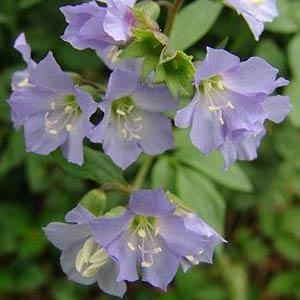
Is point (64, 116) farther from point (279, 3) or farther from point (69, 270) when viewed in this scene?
point (279, 3)

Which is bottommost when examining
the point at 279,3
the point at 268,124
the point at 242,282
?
the point at 242,282

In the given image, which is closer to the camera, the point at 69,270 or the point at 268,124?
the point at 69,270

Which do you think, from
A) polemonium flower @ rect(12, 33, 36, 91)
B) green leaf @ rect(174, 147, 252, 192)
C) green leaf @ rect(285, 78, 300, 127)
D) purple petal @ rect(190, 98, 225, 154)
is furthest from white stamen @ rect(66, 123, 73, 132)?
green leaf @ rect(285, 78, 300, 127)

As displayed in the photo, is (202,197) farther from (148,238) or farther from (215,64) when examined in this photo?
(215,64)

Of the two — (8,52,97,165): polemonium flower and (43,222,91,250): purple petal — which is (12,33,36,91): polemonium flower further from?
(43,222,91,250): purple petal

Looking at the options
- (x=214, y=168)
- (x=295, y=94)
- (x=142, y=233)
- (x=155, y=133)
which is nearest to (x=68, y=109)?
(x=155, y=133)

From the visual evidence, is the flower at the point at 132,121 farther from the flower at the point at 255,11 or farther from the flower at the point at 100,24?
the flower at the point at 255,11

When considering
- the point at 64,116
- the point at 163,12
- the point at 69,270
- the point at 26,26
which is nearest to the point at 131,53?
the point at 64,116
